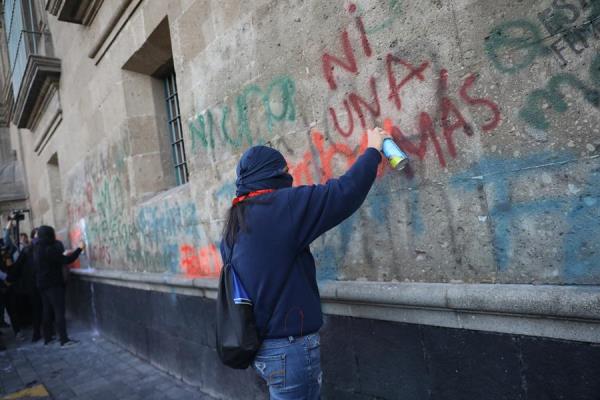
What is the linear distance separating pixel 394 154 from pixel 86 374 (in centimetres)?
509

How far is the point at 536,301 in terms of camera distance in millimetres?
1889

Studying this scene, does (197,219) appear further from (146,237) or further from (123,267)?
(123,267)

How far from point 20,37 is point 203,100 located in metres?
7.76

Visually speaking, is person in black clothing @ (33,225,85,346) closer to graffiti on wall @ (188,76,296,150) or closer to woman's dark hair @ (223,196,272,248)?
graffiti on wall @ (188,76,296,150)

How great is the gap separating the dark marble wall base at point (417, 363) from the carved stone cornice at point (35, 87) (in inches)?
230

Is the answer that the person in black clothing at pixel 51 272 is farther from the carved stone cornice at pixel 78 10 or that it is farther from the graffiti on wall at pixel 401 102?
the graffiti on wall at pixel 401 102

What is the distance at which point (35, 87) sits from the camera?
919 centimetres

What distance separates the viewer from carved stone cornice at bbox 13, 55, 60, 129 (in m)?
8.20

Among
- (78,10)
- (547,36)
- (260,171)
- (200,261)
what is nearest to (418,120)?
(547,36)

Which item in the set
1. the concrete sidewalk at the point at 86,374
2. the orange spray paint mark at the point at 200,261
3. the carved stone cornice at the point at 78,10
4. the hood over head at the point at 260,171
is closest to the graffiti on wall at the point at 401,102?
the hood over head at the point at 260,171

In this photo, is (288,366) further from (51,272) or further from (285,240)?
(51,272)

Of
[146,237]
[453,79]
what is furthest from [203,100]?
[453,79]

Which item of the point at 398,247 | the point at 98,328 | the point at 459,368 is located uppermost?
the point at 398,247

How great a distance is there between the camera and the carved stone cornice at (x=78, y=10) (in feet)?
20.6
